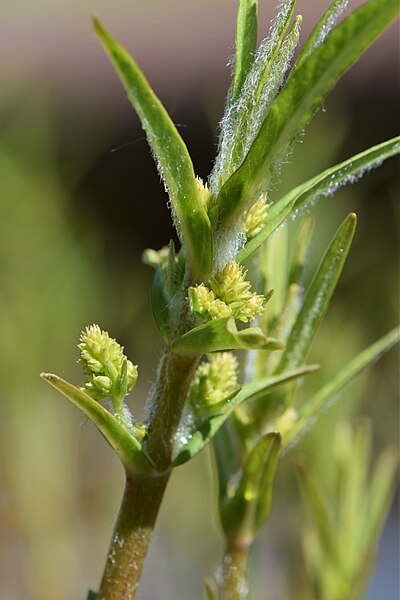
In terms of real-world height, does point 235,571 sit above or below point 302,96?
below

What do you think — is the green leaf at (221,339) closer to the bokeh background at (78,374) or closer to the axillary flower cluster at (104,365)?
the axillary flower cluster at (104,365)

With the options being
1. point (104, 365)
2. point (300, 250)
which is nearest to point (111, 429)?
point (104, 365)

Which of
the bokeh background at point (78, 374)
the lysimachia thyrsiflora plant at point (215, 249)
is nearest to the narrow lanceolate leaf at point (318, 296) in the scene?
the lysimachia thyrsiflora plant at point (215, 249)

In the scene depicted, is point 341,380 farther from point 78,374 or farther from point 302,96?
point 78,374

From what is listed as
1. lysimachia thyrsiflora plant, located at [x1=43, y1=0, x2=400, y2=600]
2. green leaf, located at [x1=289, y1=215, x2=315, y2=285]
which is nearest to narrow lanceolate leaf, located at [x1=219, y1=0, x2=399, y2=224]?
lysimachia thyrsiflora plant, located at [x1=43, y1=0, x2=400, y2=600]

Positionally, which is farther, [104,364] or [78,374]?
[78,374]

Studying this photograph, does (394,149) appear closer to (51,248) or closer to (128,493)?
(128,493)

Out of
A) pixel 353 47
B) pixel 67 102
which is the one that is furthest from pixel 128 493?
pixel 67 102
